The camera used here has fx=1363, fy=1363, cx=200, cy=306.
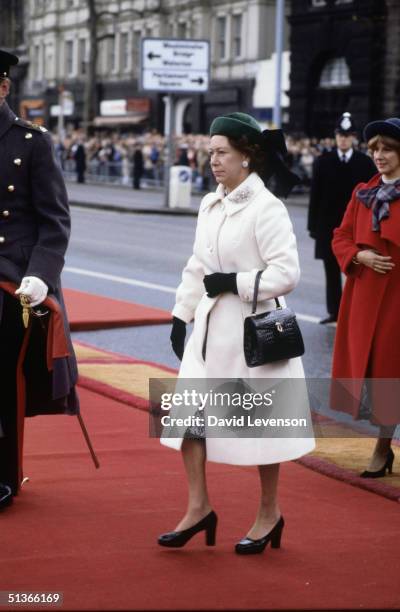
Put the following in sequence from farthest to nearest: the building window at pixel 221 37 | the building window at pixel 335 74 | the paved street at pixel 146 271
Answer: the building window at pixel 221 37 < the building window at pixel 335 74 < the paved street at pixel 146 271

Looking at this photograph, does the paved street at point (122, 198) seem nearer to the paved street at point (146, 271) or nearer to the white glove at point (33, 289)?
the paved street at point (146, 271)

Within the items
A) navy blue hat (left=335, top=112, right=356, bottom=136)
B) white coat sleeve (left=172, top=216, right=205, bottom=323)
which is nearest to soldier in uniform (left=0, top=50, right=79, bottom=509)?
white coat sleeve (left=172, top=216, right=205, bottom=323)

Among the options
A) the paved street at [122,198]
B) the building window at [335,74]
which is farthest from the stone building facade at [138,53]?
the paved street at [122,198]

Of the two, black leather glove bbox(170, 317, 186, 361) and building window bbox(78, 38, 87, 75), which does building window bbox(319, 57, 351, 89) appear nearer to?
building window bbox(78, 38, 87, 75)

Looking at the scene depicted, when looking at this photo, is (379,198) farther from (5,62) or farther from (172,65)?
(172,65)

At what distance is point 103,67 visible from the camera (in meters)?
69.6

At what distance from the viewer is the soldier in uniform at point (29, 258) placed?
5.79 m

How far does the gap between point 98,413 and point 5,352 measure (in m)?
2.47

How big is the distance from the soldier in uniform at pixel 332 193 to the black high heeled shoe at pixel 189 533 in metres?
7.05

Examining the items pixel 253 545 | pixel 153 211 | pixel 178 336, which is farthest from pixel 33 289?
pixel 153 211

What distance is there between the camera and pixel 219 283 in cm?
524

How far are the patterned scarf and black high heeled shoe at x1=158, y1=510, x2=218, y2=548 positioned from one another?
209cm

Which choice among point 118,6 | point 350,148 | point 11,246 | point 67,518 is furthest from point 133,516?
point 118,6

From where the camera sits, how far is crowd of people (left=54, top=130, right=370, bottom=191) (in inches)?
1510
